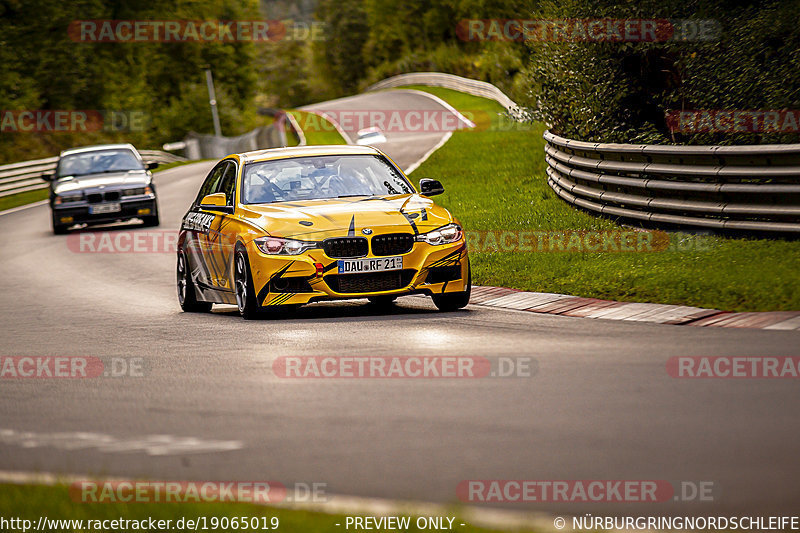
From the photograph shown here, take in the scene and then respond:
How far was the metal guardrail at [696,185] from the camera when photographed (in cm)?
1248

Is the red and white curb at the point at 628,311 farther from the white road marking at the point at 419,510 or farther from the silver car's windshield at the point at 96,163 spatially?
the silver car's windshield at the point at 96,163

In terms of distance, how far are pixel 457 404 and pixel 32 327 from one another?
694 cm

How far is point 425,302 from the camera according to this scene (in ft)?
42.7

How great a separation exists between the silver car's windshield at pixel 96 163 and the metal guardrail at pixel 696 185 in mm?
11995

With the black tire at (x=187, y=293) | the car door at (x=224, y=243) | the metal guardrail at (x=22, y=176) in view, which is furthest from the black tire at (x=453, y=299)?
the metal guardrail at (x=22, y=176)

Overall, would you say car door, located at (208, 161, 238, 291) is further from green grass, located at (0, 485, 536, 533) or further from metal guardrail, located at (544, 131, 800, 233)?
green grass, located at (0, 485, 536, 533)

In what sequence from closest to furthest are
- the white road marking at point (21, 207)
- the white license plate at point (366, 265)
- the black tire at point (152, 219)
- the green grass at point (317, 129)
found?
the white license plate at point (366, 265) → the black tire at point (152, 219) → the white road marking at point (21, 207) → the green grass at point (317, 129)

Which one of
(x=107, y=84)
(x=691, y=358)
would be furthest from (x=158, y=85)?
(x=691, y=358)

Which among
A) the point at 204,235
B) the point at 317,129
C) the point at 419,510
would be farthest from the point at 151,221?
the point at 317,129

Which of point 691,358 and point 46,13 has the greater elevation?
point 46,13

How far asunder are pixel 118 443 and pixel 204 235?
6606 millimetres

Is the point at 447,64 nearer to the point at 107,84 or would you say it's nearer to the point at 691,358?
the point at 107,84

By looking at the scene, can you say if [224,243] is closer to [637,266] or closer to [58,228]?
[637,266]

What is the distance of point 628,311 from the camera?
10.8 m
